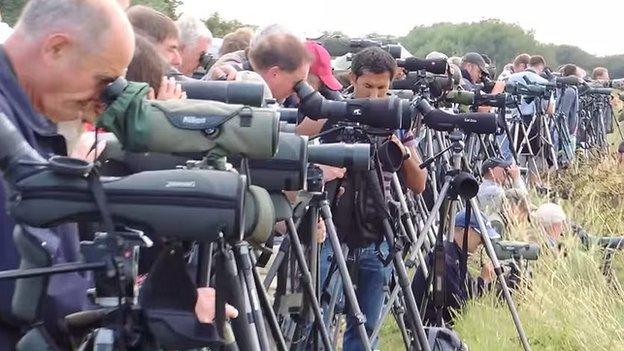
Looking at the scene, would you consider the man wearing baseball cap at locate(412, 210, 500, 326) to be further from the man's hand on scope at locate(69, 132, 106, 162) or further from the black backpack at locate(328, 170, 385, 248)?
the man's hand on scope at locate(69, 132, 106, 162)

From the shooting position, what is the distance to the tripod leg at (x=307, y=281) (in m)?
3.54

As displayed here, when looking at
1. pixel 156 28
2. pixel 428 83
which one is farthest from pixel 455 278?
pixel 156 28

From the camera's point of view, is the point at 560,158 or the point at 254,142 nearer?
the point at 254,142

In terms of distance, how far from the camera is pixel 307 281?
3.72 m

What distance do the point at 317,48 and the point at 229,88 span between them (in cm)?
201

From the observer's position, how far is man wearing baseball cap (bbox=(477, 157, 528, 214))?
777 centimetres

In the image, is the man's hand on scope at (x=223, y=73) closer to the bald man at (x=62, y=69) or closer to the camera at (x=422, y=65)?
the camera at (x=422, y=65)

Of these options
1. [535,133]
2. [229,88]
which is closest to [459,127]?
[229,88]

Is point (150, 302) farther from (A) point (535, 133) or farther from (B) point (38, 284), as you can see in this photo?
(A) point (535, 133)

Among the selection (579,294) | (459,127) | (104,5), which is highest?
(104,5)

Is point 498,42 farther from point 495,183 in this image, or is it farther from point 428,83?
point 428,83

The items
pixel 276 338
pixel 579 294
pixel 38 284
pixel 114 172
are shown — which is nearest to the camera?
pixel 38 284

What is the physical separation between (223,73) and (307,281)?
3.33ft

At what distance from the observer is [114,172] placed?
2742mm
